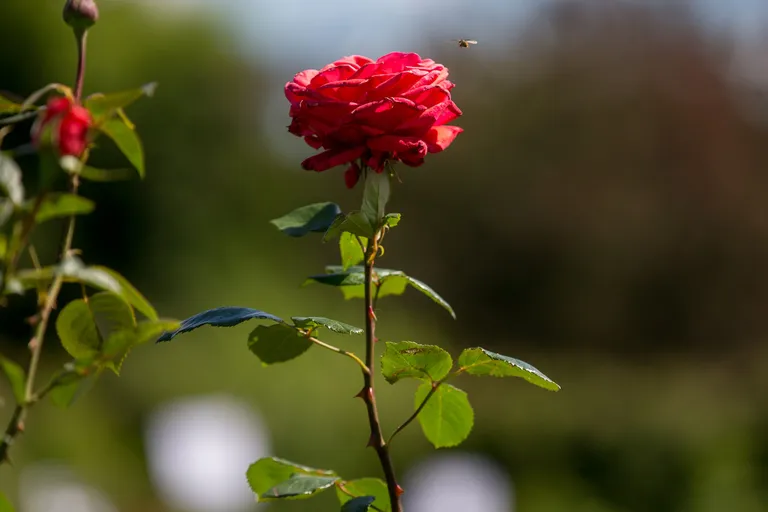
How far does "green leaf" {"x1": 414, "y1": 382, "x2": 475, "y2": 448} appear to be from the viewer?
30.3 inches

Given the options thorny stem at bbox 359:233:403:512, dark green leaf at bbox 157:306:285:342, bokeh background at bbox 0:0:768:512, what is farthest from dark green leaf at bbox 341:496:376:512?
bokeh background at bbox 0:0:768:512

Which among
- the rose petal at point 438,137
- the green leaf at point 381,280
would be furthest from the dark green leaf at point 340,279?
the rose petal at point 438,137

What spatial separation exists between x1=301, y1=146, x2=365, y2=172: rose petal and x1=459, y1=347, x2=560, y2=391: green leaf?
0.15m

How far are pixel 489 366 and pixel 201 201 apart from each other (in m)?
5.57

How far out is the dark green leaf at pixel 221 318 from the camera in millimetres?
629

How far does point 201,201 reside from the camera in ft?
20.0

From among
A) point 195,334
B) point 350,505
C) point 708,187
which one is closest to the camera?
point 350,505

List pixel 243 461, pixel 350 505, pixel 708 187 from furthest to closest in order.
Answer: pixel 708 187 → pixel 243 461 → pixel 350 505

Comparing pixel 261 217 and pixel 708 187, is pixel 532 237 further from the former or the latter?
pixel 261 217

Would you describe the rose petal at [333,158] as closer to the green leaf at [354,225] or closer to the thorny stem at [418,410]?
the green leaf at [354,225]

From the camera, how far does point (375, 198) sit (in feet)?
2.11

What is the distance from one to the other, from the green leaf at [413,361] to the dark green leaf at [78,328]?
0.63 feet

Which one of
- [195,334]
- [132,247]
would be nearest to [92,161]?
[132,247]

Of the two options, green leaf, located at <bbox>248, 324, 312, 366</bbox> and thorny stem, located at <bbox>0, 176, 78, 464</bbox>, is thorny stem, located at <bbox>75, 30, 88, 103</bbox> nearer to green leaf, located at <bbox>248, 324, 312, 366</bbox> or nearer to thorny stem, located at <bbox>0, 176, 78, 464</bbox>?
thorny stem, located at <bbox>0, 176, 78, 464</bbox>
